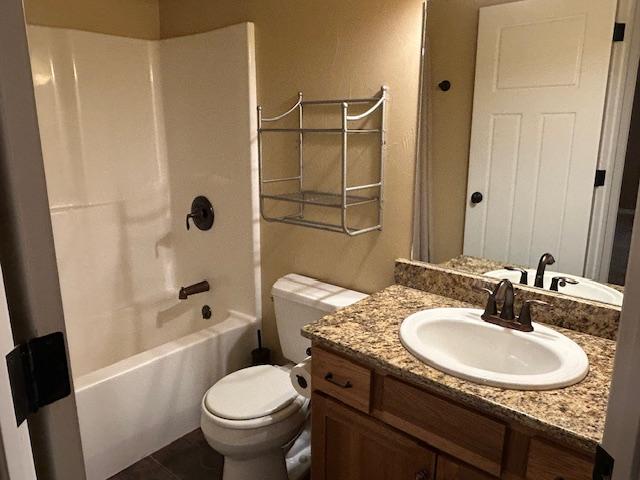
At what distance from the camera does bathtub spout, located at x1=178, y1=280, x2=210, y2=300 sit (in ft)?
7.93

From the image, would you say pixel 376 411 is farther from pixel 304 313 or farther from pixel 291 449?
pixel 291 449

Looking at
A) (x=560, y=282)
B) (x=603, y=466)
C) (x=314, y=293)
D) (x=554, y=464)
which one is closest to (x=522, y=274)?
(x=560, y=282)

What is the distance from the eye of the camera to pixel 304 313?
6.31 ft

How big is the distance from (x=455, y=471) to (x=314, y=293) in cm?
90

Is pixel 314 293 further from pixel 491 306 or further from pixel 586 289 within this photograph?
pixel 586 289

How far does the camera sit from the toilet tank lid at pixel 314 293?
1832 mm

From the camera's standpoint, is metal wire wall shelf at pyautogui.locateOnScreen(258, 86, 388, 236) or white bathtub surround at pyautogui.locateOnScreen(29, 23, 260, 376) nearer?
metal wire wall shelf at pyautogui.locateOnScreen(258, 86, 388, 236)

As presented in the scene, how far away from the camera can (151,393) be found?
6.57 feet

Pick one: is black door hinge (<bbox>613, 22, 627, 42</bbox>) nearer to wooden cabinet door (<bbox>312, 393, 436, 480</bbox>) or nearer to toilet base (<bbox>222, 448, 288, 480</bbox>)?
wooden cabinet door (<bbox>312, 393, 436, 480</bbox>)

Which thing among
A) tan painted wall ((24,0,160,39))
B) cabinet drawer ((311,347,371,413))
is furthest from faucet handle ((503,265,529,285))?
tan painted wall ((24,0,160,39))

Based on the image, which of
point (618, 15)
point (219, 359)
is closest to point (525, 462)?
point (618, 15)

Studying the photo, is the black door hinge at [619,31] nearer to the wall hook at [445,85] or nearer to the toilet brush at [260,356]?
the wall hook at [445,85]

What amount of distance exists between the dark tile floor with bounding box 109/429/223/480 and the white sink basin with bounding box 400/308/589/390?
3.79ft

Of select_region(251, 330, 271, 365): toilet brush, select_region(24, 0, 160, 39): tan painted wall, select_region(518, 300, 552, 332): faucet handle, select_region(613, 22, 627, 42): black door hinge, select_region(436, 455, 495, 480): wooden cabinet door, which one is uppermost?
select_region(24, 0, 160, 39): tan painted wall
